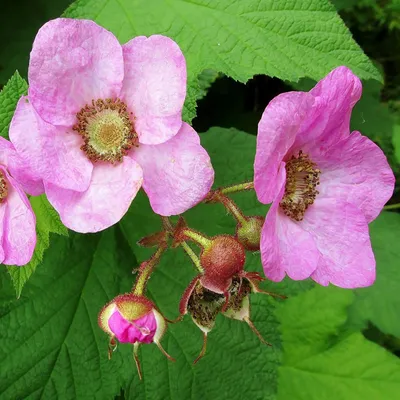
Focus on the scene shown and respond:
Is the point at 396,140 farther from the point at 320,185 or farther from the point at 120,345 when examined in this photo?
the point at 120,345

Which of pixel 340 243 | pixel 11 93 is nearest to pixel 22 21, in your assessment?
pixel 11 93

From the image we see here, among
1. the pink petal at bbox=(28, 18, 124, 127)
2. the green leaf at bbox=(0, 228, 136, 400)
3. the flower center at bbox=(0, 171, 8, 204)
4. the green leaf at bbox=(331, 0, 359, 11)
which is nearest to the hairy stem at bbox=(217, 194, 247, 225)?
the pink petal at bbox=(28, 18, 124, 127)

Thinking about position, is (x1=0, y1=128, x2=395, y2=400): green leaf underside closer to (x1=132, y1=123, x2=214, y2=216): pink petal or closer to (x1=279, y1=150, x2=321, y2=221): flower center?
(x1=279, y1=150, x2=321, y2=221): flower center

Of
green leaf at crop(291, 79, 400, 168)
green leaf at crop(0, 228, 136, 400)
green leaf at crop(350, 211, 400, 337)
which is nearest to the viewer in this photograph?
green leaf at crop(0, 228, 136, 400)

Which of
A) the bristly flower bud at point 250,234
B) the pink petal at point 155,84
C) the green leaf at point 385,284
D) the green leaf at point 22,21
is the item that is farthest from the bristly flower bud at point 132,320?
the green leaf at point 385,284

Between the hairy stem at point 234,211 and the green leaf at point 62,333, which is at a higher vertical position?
the hairy stem at point 234,211

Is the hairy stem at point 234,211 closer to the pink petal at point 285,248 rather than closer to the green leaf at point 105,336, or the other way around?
the pink petal at point 285,248
